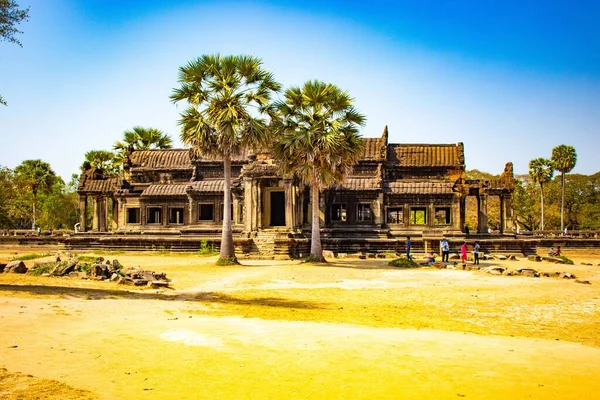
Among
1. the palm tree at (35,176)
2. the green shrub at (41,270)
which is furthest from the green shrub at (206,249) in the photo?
the palm tree at (35,176)

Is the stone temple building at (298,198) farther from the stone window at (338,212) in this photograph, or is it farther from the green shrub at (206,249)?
the green shrub at (206,249)

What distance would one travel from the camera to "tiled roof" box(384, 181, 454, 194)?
38.2 m

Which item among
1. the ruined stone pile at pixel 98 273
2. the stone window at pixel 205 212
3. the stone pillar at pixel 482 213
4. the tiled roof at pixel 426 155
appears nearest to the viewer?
the ruined stone pile at pixel 98 273

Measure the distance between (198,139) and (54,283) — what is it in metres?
10.5

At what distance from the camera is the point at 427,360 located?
8.67m

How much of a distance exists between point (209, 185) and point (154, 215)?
224 inches

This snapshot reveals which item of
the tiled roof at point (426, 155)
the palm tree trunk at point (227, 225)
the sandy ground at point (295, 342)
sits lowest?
the sandy ground at point (295, 342)

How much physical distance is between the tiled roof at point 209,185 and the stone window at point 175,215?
8.79ft

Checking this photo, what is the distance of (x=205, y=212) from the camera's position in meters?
41.2

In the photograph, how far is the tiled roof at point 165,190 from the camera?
4241 centimetres

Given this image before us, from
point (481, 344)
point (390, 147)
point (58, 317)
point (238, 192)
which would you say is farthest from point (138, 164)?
point (481, 344)

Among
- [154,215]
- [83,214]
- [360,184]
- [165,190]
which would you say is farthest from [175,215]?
[360,184]

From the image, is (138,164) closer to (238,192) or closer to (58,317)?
(238,192)

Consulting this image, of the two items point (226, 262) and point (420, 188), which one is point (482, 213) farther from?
point (226, 262)
